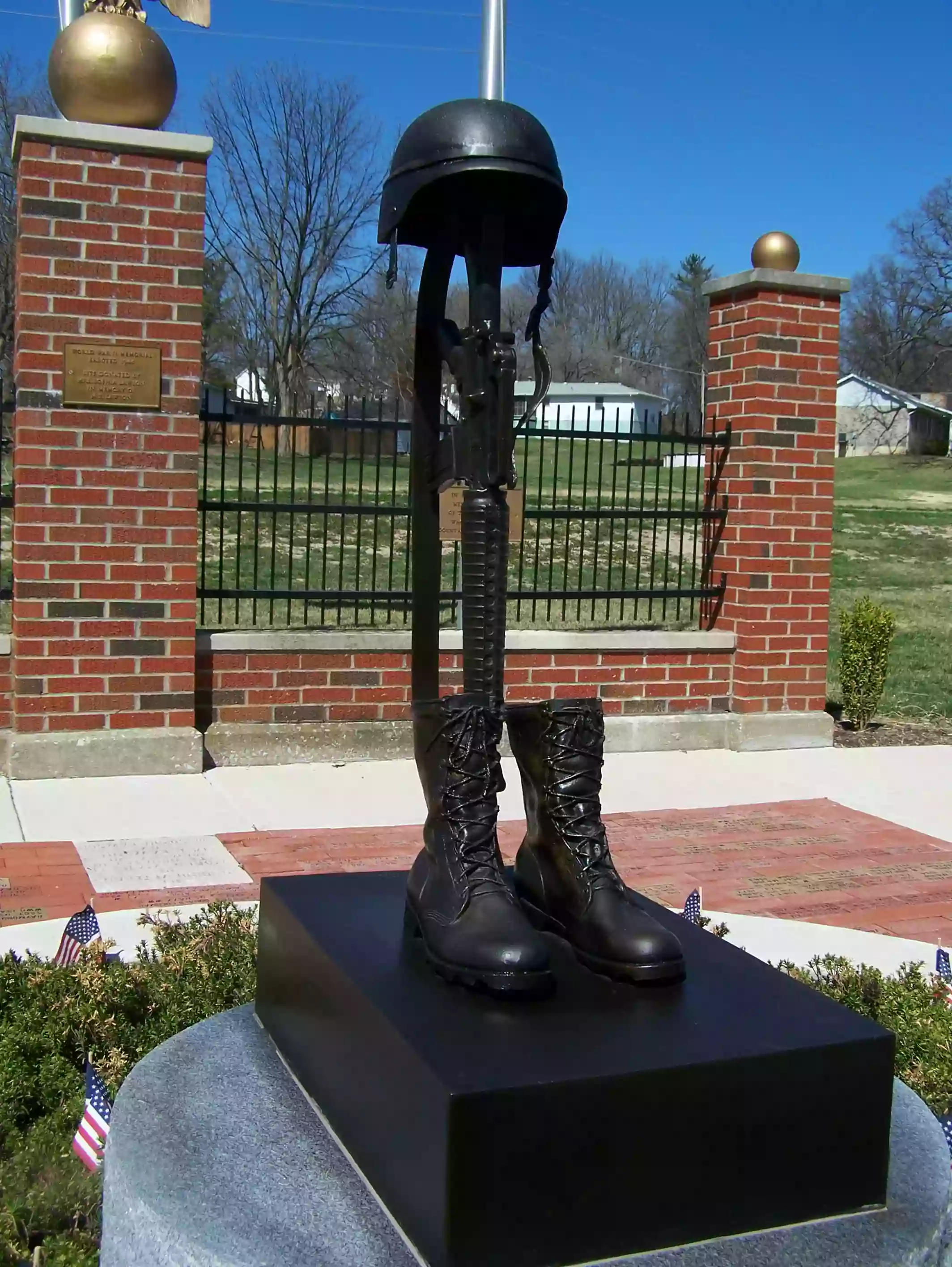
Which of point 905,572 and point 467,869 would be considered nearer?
point 467,869

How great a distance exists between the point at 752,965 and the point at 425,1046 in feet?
2.61

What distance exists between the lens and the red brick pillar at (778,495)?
7.97 meters

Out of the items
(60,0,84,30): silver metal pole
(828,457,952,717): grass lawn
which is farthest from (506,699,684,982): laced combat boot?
(60,0,84,30): silver metal pole

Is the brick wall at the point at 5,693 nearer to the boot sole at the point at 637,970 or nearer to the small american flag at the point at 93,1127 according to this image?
the small american flag at the point at 93,1127

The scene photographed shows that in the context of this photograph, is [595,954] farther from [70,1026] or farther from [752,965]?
[70,1026]

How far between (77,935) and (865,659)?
238 inches

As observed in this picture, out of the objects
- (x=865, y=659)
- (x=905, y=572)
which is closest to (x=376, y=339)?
(x=905, y=572)

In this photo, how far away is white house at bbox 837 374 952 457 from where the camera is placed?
59.2m

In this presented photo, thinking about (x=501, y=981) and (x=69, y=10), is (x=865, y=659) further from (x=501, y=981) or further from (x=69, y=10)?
(x=69, y=10)

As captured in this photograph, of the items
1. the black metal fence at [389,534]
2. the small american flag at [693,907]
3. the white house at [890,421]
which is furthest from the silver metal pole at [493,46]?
the white house at [890,421]

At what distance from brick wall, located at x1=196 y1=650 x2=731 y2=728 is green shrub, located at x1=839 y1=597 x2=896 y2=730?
984 millimetres

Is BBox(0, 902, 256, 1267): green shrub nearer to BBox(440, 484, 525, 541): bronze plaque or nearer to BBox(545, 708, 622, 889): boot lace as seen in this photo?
BBox(545, 708, 622, 889): boot lace

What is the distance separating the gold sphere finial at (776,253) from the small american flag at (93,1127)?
6568 millimetres

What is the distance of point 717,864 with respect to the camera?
5.53 m
